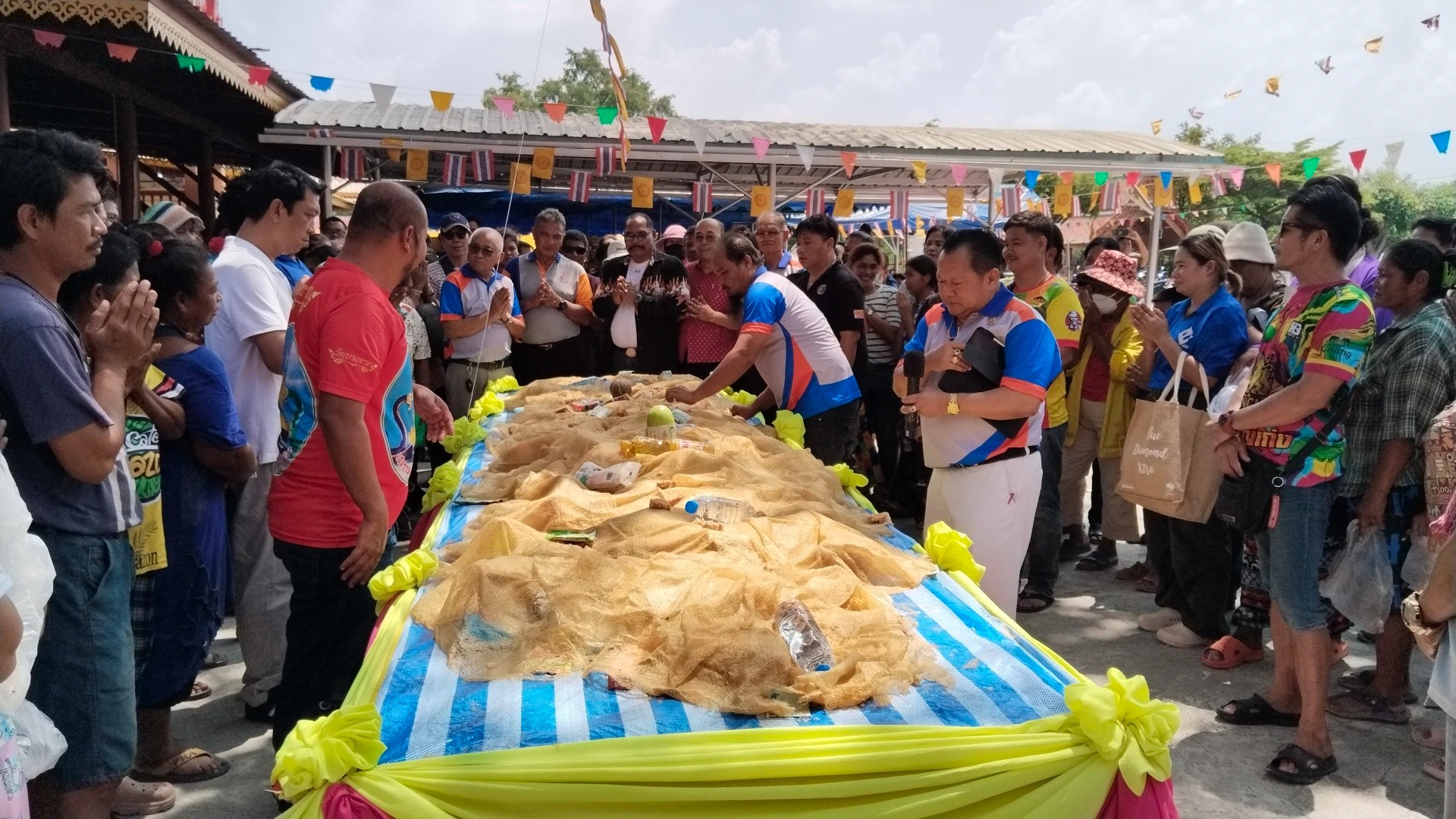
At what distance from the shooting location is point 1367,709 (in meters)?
3.52

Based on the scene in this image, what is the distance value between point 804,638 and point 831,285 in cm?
348

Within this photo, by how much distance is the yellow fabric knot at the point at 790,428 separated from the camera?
4.31m

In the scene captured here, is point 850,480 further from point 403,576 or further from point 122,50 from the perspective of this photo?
point 122,50

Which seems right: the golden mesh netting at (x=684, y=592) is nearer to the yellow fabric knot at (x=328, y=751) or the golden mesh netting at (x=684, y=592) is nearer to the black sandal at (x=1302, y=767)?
the yellow fabric knot at (x=328, y=751)

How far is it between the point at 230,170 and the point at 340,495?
14.8m

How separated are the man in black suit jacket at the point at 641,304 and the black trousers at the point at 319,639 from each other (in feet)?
12.8

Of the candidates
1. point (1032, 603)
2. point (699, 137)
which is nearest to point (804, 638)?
point (1032, 603)

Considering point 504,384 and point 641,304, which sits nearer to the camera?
point 504,384

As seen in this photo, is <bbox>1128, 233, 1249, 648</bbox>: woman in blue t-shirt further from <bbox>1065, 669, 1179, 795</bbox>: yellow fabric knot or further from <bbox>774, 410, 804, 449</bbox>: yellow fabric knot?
<bbox>1065, 669, 1179, 795</bbox>: yellow fabric knot

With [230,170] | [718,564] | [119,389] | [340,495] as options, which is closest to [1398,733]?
[718,564]

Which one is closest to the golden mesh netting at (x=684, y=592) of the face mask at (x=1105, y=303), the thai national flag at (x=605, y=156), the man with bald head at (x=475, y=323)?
the face mask at (x=1105, y=303)

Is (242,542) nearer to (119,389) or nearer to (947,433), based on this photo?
(119,389)

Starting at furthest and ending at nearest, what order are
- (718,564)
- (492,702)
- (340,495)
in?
(340,495), (718,564), (492,702)

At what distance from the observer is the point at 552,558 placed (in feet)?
7.72
